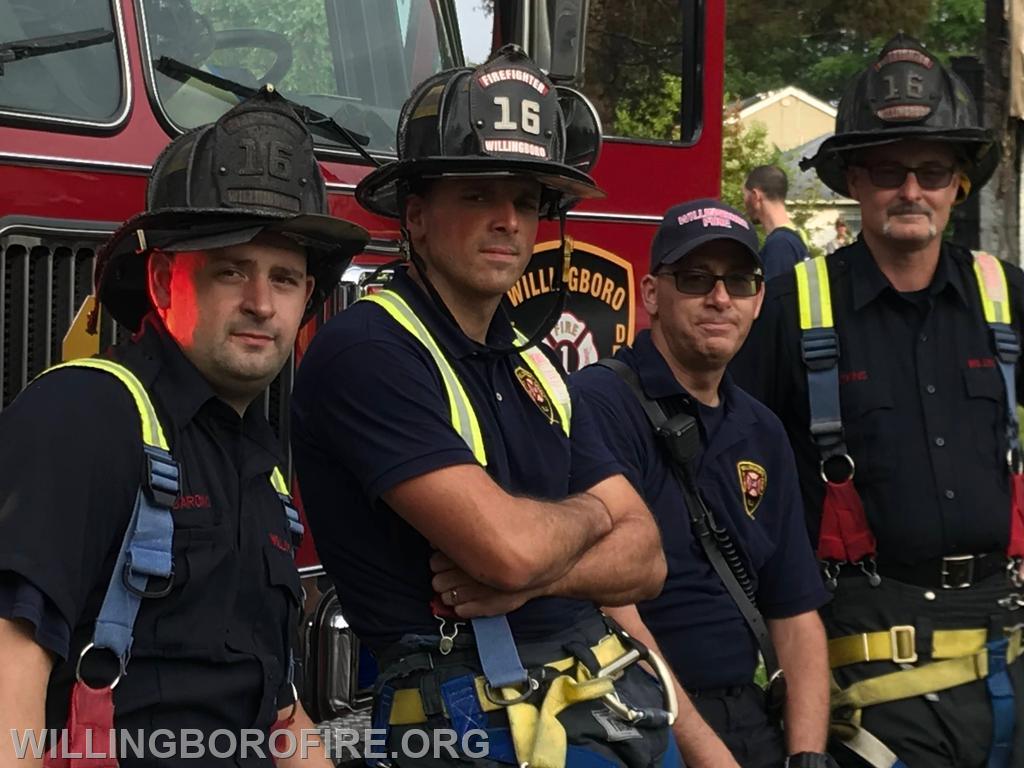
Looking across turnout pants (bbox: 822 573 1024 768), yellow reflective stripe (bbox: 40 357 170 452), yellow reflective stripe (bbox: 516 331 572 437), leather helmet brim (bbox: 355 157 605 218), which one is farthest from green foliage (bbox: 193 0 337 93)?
turnout pants (bbox: 822 573 1024 768)

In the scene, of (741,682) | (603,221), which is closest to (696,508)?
(741,682)

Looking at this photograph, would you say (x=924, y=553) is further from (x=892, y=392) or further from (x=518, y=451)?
(x=518, y=451)

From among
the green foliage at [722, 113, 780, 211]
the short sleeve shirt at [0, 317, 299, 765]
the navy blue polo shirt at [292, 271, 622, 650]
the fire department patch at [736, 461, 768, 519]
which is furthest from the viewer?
the green foliage at [722, 113, 780, 211]

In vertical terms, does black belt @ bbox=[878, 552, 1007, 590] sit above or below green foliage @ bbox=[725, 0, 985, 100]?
below

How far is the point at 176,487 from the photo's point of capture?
2.43 metres

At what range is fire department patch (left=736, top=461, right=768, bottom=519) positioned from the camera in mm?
3816

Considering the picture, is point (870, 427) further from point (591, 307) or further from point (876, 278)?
point (591, 307)

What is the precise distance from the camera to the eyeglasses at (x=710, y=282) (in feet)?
12.7

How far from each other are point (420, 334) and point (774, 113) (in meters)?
53.5

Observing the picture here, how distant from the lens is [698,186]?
5266mm

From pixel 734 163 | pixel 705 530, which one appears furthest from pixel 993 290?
pixel 734 163

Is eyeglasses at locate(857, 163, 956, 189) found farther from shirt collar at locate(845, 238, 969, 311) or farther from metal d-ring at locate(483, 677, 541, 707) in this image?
metal d-ring at locate(483, 677, 541, 707)

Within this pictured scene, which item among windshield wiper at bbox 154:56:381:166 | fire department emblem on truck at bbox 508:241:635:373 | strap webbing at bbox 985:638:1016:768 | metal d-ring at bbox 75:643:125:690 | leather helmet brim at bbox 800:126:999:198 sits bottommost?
strap webbing at bbox 985:638:1016:768

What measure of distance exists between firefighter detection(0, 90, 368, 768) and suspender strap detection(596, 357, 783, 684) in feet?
3.41
